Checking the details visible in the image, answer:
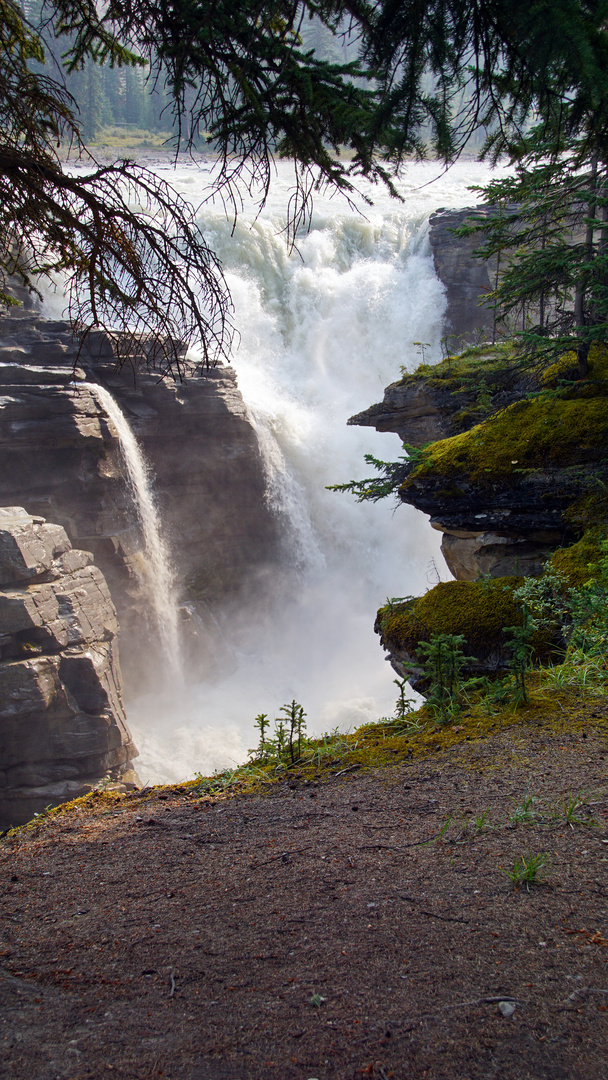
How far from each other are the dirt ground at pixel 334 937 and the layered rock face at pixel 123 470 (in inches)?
439

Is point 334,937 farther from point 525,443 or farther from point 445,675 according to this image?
point 525,443

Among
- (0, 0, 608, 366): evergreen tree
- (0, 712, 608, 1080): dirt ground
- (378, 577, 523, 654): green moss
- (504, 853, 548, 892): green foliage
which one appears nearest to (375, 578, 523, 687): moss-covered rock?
(378, 577, 523, 654): green moss

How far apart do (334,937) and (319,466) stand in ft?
61.4

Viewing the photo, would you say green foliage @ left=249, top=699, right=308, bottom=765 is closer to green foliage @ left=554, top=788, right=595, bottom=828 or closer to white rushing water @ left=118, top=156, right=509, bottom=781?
green foliage @ left=554, top=788, right=595, bottom=828

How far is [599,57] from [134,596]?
49.8 ft

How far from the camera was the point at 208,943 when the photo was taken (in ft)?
6.57

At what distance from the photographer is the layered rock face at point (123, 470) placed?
47.3 feet

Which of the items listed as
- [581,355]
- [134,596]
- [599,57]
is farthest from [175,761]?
[599,57]

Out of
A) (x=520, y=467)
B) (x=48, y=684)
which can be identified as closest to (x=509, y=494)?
(x=520, y=467)

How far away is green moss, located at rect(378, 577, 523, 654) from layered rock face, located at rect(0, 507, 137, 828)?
7442mm

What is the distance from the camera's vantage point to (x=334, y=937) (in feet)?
6.38

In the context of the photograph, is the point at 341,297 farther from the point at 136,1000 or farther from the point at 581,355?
the point at 136,1000

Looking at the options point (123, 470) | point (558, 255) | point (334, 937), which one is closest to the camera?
point (334, 937)

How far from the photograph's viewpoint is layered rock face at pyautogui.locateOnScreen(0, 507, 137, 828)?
34.3 ft
